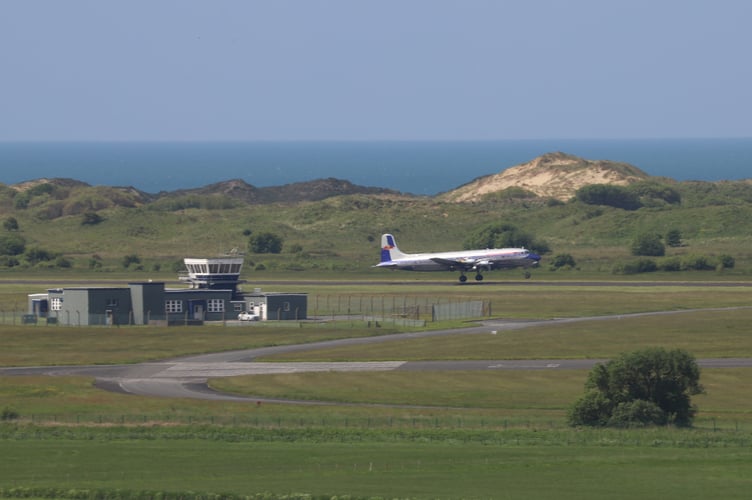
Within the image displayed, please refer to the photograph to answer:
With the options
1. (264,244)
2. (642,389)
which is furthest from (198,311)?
(264,244)

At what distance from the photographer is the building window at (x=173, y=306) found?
116625 millimetres

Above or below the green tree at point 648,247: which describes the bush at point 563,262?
below

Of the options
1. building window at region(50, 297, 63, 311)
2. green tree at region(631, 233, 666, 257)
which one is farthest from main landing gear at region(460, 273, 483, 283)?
building window at region(50, 297, 63, 311)

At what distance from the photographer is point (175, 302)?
117 m

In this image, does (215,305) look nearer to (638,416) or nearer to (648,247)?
(638,416)

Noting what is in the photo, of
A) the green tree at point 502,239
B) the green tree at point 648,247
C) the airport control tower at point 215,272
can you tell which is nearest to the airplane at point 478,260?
the green tree at point 648,247

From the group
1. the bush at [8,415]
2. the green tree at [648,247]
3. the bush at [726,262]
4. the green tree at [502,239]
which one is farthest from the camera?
the green tree at [502,239]

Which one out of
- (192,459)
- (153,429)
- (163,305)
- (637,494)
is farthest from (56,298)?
(637,494)

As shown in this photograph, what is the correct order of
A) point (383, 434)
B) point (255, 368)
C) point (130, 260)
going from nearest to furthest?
point (383, 434) < point (255, 368) < point (130, 260)

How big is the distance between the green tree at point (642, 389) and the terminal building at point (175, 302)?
2346 inches

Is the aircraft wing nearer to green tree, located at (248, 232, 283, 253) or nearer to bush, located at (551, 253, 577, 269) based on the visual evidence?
bush, located at (551, 253, 577, 269)

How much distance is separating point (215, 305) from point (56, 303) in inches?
603

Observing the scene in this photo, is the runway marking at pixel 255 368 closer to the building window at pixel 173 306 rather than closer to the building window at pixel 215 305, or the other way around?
the building window at pixel 173 306

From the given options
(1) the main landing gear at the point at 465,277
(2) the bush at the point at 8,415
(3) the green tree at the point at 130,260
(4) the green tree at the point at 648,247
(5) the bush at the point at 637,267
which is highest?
(4) the green tree at the point at 648,247
